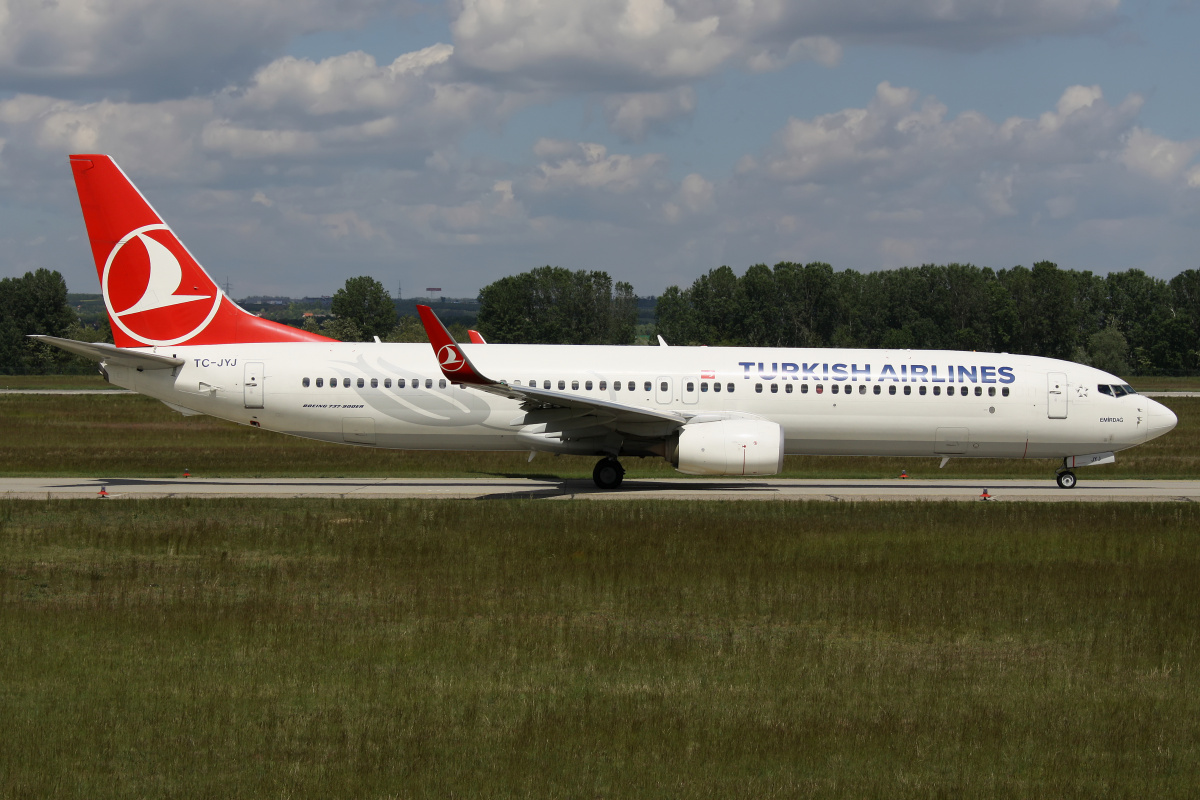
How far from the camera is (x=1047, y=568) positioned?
17469 mm

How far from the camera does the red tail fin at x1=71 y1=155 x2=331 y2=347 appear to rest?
2734 centimetres

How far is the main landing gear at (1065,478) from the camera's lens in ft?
93.8

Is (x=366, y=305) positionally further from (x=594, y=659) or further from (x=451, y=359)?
(x=594, y=659)

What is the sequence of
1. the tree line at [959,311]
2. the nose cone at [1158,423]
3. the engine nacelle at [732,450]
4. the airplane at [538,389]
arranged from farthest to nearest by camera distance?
the tree line at [959,311] → the nose cone at [1158,423] → the airplane at [538,389] → the engine nacelle at [732,450]

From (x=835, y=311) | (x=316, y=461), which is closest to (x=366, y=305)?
(x=835, y=311)

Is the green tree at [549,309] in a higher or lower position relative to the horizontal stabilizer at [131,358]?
higher

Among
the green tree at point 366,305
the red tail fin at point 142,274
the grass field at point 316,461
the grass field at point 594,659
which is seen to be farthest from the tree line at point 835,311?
the grass field at point 594,659

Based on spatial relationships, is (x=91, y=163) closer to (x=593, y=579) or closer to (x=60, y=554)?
(x=60, y=554)

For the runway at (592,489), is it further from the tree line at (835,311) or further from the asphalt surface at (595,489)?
the tree line at (835,311)

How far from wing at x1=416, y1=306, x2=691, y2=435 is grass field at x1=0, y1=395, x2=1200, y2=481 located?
4.68 metres

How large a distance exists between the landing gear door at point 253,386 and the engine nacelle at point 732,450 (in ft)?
34.0

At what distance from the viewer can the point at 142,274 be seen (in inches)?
1093

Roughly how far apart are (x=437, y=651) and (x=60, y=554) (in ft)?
28.8

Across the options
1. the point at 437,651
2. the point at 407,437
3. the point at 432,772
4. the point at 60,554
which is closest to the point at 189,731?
the point at 432,772
